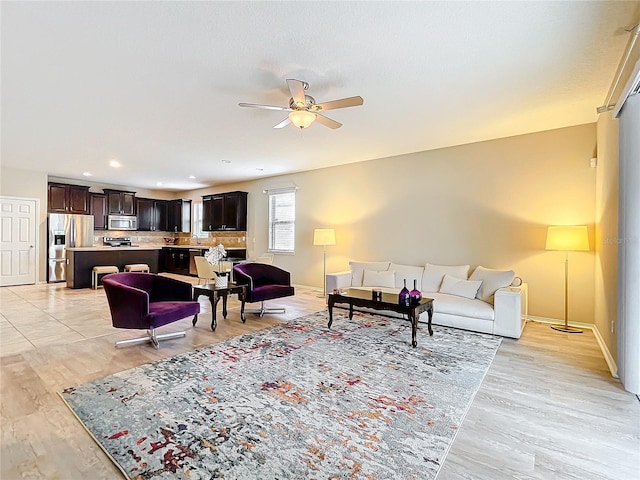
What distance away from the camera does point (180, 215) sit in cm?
1035

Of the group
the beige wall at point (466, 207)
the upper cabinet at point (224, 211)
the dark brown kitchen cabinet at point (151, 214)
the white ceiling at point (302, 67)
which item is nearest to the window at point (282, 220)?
the beige wall at point (466, 207)

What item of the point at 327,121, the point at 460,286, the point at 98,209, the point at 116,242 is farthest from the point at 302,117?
the point at 116,242

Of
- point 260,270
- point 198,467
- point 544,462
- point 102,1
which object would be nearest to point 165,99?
→ point 102,1

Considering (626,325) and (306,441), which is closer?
(306,441)

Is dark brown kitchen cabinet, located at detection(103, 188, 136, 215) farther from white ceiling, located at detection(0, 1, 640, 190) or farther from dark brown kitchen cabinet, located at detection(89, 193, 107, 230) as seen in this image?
white ceiling, located at detection(0, 1, 640, 190)

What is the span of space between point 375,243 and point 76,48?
16.9ft

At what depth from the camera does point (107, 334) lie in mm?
3934

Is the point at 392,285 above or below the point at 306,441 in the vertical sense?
above

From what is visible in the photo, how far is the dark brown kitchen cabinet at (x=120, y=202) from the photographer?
9.18 m

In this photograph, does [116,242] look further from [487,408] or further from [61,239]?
[487,408]

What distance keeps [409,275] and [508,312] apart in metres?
1.67

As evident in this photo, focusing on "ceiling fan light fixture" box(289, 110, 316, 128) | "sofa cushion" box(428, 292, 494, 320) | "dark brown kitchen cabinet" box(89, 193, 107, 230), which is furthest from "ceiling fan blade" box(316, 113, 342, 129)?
"dark brown kitchen cabinet" box(89, 193, 107, 230)

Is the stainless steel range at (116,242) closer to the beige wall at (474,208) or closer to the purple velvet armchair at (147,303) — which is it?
the beige wall at (474,208)

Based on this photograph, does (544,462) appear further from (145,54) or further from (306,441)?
(145,54)
